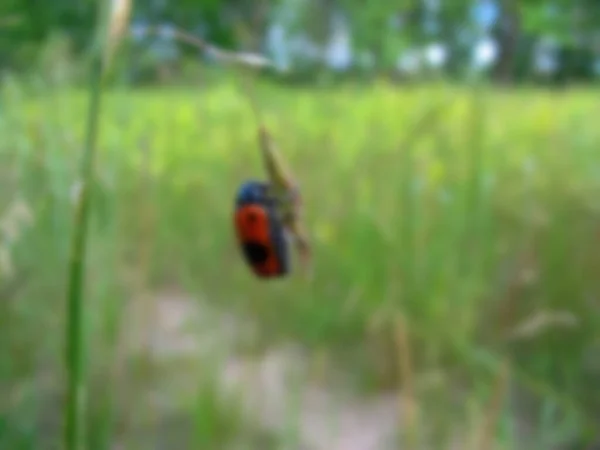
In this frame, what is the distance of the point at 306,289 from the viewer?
1.21m

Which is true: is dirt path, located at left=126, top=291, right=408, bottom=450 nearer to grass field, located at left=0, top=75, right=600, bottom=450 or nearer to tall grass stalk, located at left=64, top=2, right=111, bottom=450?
grass field, located at left=0, top=75, right=600, bottom=450

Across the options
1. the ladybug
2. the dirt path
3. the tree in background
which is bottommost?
the dirt path

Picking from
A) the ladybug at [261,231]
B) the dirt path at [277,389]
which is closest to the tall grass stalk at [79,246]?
the ladybug at [261,231]

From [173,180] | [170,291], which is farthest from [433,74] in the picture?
[170,291]

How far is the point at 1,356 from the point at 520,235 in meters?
0.84

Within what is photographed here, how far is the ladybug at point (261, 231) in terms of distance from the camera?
0.42 metres

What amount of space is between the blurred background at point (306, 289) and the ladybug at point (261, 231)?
0.42ft

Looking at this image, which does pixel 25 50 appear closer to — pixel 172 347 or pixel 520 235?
pixel 172 347

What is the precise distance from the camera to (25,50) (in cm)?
126

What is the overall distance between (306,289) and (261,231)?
74 centimetres

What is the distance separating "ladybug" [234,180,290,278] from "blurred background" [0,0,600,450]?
13 centimetres

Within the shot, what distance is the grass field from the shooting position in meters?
0.88

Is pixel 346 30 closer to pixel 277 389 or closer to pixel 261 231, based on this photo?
pixel 277 389

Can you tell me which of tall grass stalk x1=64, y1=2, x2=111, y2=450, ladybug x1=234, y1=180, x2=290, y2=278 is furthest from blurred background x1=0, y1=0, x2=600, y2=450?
tall grass stalk x1=64, y1=2, x2=111, y2=450
